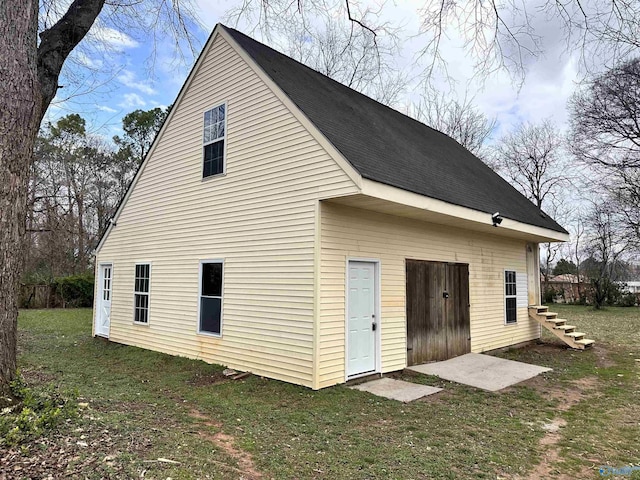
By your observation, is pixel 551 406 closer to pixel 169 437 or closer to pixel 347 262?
pixel 347 262

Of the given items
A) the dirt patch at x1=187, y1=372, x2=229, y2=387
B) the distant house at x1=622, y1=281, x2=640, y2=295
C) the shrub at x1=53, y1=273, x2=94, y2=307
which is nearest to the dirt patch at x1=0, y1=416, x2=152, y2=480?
the dirt patch at x1=187, y1=372, x2=229, y2=387

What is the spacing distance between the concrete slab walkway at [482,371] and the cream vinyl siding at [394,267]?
0.72 m

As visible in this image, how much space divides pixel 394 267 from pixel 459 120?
20959mm

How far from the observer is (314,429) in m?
4.79

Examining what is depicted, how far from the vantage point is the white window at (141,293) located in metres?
10.2

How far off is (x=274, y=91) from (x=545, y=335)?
11485mm

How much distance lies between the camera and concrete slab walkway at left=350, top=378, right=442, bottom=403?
616 centimetres

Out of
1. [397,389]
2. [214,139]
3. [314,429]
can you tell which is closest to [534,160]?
[214,139]

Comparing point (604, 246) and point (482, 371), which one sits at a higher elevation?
point (604, 246)

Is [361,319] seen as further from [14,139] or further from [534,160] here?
[534,160]

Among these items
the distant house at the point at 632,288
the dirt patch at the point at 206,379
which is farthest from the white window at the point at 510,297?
the distant house at the point at 632,288

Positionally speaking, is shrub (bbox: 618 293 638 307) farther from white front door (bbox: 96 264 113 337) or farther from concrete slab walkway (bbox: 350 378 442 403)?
white front door (bbox: 96 264 113 337)

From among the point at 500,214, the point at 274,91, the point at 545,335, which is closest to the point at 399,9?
the point at 274,91

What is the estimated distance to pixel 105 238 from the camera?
39.4 ft
